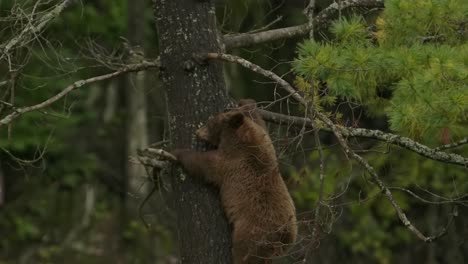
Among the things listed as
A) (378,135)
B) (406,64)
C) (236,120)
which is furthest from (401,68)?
(236,120)

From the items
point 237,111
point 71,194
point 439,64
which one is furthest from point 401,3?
point 71,194

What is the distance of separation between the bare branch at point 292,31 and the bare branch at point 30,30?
1.17m

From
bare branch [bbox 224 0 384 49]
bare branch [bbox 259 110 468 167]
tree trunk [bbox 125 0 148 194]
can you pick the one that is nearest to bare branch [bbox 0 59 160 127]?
bare branch [bbox 224 0 384 49]

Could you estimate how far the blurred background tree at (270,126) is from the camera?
5.37 m

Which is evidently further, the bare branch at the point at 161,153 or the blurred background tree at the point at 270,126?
the bare branch at the point at 161,153

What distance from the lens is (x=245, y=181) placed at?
6102 millimetres

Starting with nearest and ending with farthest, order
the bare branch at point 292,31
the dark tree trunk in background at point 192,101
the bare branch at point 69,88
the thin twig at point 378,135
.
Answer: the thin twig at point 378,135 → the bare branch at point 69,88 → the dark tree trunk in background at point 192,101 → the bare branch at point 292,31

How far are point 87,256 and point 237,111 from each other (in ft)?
32.8

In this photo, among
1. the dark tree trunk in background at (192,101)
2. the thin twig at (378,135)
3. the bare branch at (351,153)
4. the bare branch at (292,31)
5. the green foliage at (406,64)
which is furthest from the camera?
the bare branch at (292,31)

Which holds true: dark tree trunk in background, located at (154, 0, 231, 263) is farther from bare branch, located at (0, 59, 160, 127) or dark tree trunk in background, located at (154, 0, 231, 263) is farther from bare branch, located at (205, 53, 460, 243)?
bare branch, located at (205, 53, 460, 243)

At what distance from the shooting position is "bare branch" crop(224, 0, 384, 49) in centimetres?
649

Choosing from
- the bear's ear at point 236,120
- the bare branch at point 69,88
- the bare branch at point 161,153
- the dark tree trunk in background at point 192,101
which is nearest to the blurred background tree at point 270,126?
the bare branch at point 69,88

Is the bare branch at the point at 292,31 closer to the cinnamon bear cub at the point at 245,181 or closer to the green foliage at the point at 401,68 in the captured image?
the cinnamon bear cub at the point at 245,181

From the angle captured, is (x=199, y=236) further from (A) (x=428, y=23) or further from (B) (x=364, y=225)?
(B) (x=364, y=225)
